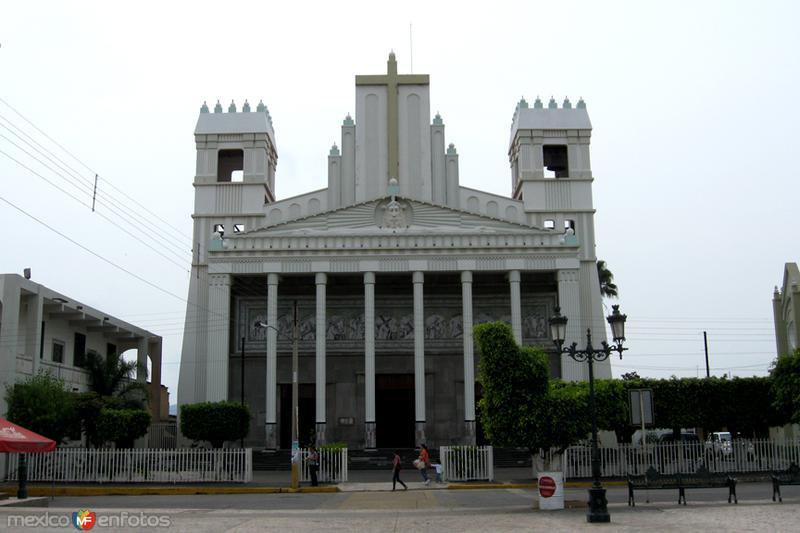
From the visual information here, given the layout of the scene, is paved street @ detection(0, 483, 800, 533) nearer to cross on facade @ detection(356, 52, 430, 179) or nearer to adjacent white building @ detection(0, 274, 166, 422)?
adjacent white building @ detection(0, 274, 166, 422)

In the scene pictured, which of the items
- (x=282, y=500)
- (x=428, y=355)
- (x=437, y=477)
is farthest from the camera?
(x=428, y=355)

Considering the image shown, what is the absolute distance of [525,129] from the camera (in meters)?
54.5

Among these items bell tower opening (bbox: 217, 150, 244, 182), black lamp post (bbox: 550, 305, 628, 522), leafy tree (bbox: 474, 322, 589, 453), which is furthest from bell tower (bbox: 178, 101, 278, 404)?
black lamp post (bbox: 550, 305, 628, 522)

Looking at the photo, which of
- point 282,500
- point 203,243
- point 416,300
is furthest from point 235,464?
point 203,243

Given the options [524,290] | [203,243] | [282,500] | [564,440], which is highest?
[203,243]

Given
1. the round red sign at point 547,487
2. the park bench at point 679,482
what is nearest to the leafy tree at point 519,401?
the park bench at point 679,482

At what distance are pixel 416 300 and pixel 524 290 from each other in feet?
27.9

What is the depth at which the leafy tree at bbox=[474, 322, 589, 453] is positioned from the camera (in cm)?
2414

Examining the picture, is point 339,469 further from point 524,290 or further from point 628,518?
point 524,290

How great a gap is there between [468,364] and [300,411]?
11347 mm

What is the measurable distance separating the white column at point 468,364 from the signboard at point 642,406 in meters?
21.5

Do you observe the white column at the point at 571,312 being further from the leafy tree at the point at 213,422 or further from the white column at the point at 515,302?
the leafy tree at the point at 213,422

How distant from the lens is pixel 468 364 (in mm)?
45344

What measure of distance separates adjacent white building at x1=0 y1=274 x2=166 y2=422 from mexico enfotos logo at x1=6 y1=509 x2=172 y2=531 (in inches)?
668
